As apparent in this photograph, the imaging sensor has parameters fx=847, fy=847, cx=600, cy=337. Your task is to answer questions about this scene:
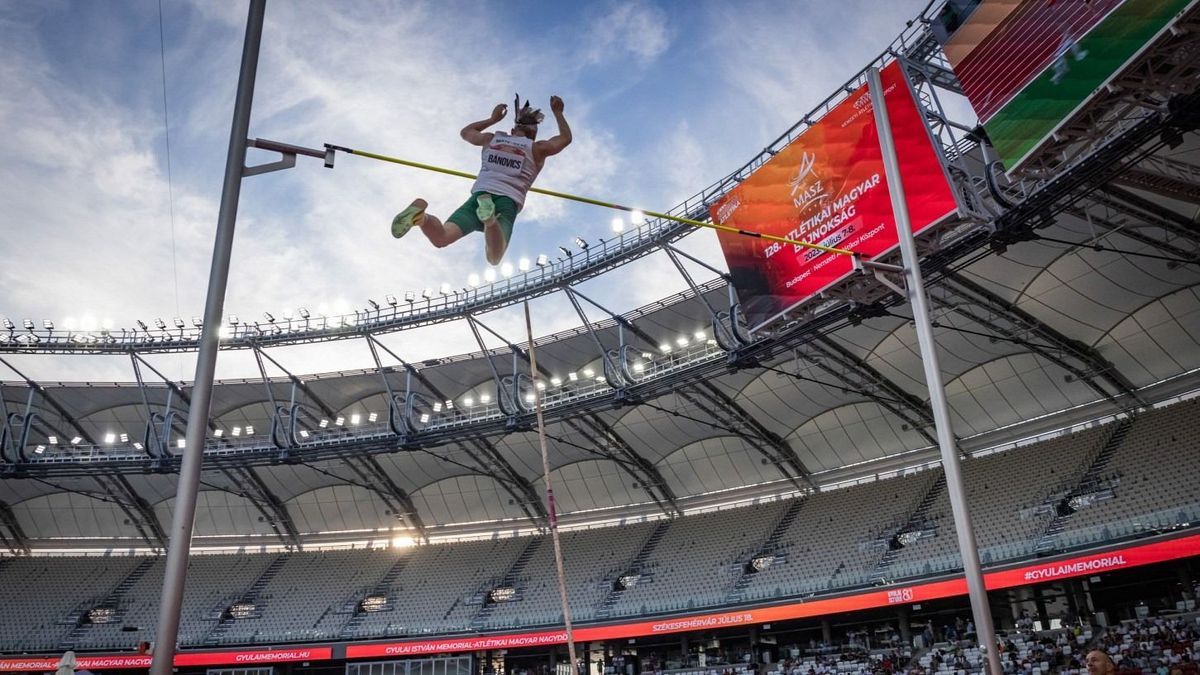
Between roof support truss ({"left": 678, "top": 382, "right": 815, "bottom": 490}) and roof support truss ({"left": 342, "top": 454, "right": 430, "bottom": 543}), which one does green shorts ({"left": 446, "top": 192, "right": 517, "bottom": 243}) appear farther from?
roof support truss ({"left": 342, "top": 454, "right": 430, "bottom": 543})

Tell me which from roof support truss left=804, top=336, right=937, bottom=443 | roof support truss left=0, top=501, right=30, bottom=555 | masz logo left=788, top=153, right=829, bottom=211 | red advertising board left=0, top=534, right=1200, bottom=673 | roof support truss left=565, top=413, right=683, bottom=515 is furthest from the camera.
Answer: roof support truss left=0, top=501, right=30, bottom=555

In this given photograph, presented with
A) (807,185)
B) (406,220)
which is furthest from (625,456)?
Answer: (406,220)

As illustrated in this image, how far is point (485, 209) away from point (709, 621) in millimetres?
29368

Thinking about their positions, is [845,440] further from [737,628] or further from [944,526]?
[737,628]

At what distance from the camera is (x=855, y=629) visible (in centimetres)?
3459

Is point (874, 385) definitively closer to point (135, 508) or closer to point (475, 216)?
point (475, 216)

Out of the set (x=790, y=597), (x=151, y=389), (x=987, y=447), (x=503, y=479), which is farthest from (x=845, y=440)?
(x=151, y=389)

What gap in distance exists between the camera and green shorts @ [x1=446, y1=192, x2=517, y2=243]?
779 centimetres

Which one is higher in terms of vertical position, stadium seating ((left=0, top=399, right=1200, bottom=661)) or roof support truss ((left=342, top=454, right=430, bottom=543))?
roof support truss ((left=342, top=454, right=430, bottom=543))

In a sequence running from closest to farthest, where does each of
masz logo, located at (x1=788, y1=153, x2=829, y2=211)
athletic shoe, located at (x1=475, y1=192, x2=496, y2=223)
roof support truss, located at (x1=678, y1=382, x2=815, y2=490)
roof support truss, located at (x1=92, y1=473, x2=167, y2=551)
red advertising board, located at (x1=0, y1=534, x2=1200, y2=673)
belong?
athletic shoe, located at (x1=475, y1=192, x2=496, y2=223) → masz logo, located at (x1=788, y1=153, x2=829, y2=211) → red advertising board, located at (x1=0, y1=534, x2=1200, y2=673) → roof support truss, located at (x1=678, y1=382, x2=815, y2=490) → roof support truss, located at (x1=92, y1=473, x2=167, y2=551)

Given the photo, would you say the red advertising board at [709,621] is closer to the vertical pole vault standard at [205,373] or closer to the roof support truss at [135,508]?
the roof support truss at [135,508]

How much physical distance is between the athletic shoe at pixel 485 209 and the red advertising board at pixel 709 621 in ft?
79.2

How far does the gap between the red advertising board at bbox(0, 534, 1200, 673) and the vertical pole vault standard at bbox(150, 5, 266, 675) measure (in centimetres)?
2472

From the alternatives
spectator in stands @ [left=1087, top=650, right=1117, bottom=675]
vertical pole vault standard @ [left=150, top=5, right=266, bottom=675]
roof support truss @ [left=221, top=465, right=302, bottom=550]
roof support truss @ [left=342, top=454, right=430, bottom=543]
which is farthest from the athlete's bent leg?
roof support truss @ [left=221, top=465, right=302, bottom=550]
